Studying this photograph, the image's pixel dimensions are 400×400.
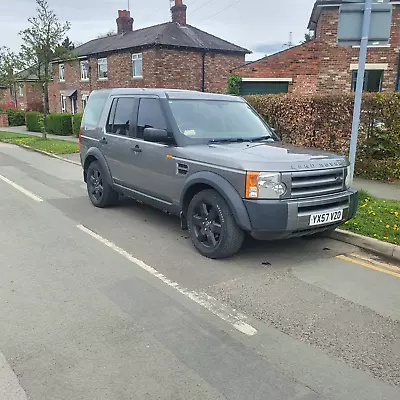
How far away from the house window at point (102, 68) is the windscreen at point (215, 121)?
80.1 ft

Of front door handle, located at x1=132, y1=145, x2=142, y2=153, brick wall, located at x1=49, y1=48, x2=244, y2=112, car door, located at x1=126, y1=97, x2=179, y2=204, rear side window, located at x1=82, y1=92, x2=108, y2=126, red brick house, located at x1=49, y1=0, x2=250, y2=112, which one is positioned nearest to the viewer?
car door, located at x1=126, y1=97, x2=179, y2=204

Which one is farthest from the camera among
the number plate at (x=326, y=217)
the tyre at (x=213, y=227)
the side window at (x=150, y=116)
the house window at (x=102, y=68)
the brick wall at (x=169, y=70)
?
the house window at (x=102, y=68)

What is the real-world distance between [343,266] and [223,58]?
24.1 metres

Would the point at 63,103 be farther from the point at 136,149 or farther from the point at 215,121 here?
the point at 215,121

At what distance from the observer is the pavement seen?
271 cm

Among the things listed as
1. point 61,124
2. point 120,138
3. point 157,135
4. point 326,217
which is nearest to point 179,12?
point 61,124

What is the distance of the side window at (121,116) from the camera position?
646 cm

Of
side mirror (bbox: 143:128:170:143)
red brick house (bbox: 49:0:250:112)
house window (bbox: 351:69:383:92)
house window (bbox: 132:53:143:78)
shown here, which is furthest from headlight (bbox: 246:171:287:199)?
house window (bbox: 132:53:143:78)

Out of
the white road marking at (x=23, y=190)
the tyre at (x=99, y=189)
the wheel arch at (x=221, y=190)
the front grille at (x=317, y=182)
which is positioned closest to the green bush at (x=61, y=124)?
the white road marking at (x=23, y=190)

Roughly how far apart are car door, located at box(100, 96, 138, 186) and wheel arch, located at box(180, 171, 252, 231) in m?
1.51

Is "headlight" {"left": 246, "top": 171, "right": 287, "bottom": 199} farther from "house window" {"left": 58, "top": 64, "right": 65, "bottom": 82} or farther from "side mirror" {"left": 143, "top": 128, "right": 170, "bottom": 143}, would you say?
"house window" {"left": 58, "top": 64, "right": 65, "bottom": 82}

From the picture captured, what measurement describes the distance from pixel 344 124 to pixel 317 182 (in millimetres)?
5640

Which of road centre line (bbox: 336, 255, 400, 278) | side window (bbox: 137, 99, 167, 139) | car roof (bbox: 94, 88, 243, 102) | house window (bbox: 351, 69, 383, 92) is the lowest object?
road centre line (bbox: 336, 255, 400, 278)

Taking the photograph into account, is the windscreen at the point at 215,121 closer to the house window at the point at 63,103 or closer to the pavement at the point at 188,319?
the pavement at the point at 188,319
